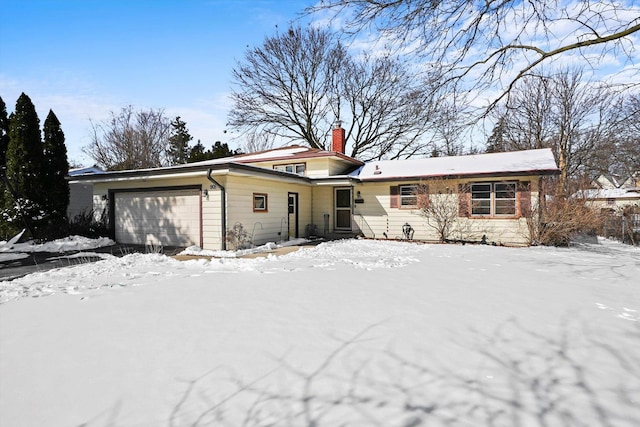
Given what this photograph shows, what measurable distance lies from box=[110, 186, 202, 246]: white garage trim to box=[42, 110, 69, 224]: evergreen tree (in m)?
2.10

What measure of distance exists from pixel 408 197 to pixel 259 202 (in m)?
6.00

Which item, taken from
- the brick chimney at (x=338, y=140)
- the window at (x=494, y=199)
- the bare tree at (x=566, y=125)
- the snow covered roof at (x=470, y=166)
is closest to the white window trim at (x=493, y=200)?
the window at (x=494, y=199)

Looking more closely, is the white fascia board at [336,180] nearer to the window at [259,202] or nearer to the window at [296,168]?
the window at [296,168]

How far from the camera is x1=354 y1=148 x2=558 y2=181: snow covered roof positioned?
11.5 m

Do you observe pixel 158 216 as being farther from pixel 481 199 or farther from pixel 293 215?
pixel 481 199

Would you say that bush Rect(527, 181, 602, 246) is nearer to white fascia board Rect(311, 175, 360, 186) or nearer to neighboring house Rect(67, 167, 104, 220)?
white fascia board Rect(311, 175, 360, 186)

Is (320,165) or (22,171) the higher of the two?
(320,165)

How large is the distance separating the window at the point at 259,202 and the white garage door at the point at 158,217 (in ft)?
6.00

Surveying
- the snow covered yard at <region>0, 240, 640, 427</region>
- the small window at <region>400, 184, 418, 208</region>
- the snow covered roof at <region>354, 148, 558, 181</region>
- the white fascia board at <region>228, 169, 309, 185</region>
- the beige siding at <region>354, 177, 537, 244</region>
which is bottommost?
the snow covered yard at <region>0, 240, 640, 427</region>

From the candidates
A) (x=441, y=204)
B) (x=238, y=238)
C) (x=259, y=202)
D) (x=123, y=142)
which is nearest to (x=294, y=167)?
(x=259, y=202)

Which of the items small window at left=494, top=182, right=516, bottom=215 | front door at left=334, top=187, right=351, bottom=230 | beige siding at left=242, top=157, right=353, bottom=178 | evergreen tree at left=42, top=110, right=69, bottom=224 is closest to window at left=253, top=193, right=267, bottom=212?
beige siding at left=242, top=157, right=353, bottom=178

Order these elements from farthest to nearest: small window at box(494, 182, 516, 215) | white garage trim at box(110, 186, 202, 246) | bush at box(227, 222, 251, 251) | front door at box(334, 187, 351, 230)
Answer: front door at box(334, 187, 351, 230) < small window at box(494, 182, 516, 215) < white garage trim at box(110, 186, 202, 246) < bush at box(227, 222, 251, 251)

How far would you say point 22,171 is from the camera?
11.6 metres

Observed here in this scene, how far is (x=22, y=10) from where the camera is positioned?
759 centimetres
